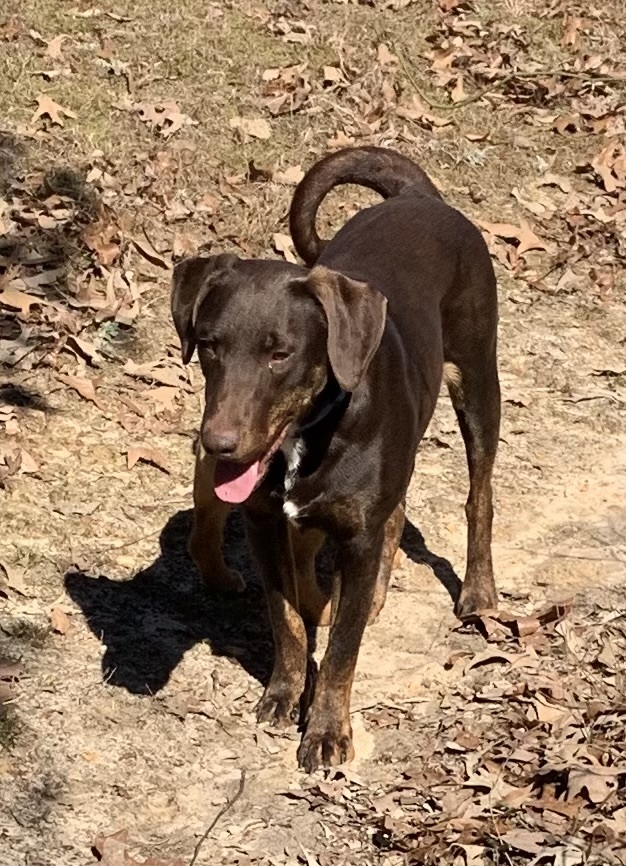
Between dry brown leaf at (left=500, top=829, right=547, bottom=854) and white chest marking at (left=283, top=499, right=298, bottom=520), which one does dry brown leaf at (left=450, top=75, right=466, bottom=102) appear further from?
dry brown leaf at (left=500, top=829, right=547, bottom=854)

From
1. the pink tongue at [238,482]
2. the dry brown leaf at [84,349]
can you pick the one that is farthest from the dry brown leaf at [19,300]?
the pink tongue at [238,482]

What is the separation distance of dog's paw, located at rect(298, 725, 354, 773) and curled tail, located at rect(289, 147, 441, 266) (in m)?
2.31

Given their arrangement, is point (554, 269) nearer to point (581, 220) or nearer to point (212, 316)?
point (581, 220)

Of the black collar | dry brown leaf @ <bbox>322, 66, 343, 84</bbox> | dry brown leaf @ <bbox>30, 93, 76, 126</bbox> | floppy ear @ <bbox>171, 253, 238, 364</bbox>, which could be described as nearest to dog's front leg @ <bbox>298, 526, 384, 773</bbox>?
the black collar

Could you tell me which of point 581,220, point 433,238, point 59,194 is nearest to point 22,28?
point 59,194

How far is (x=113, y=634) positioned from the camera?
5.95 m

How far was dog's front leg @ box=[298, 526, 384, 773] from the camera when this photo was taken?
5168 mm

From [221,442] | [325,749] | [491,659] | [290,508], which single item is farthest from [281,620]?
[221,442]

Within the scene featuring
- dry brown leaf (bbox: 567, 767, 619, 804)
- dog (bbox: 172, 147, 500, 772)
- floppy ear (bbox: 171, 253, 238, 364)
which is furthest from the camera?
floppy ear (bbox: 171, 253, 238, 364)

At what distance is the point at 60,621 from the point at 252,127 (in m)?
4.84

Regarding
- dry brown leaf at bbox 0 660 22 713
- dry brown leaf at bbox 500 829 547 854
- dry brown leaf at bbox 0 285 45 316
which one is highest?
dry brown leaf at bbox 0 285 45 316

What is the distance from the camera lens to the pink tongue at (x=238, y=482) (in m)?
4.67

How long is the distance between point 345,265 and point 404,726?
5.59ft

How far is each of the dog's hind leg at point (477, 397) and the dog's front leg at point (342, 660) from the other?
1085 millimetres
